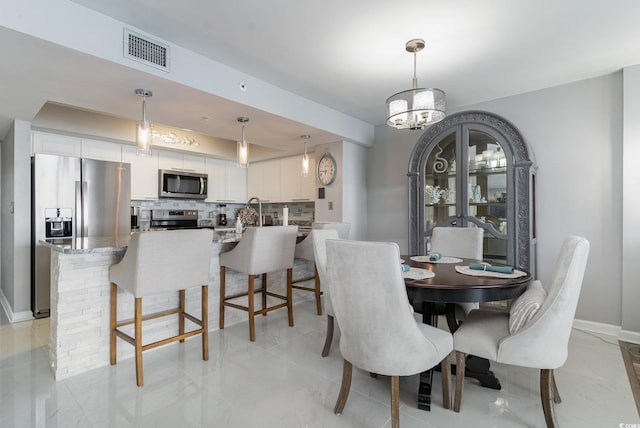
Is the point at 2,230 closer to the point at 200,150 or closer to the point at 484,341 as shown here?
the point at 200,150

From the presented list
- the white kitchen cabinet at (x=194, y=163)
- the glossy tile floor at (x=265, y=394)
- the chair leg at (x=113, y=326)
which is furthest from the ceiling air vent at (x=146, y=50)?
the white kitchen cabinet at (x=194, y=163)

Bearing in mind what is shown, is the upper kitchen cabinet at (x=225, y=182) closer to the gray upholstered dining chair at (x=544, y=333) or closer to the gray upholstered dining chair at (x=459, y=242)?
the gray upholstered dining chair at (x=459, y=242)

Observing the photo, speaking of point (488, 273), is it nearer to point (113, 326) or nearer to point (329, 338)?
point (329, 338)

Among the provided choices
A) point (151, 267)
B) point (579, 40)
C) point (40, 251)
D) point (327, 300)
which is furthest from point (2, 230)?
point (579, 40)

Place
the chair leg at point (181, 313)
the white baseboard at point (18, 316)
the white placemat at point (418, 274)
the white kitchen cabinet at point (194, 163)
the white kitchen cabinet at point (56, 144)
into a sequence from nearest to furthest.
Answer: the white placemat at point (418, 274), the chair leg at point (181, 313), the white baseboard at point (18, 316), the white kitchen cabinet at point (56, 144), the white kitchen cabinet at point (194, 163)

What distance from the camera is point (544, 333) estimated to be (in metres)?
1.48

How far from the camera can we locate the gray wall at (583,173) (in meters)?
2.86

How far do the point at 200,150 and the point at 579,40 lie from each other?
466 cm

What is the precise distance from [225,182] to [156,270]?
12.1ft

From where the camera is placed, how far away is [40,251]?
3.28 meters

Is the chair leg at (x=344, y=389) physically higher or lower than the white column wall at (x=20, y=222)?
lower

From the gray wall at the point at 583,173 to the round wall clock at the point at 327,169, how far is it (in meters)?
2.00

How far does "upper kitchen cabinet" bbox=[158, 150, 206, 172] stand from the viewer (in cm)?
471

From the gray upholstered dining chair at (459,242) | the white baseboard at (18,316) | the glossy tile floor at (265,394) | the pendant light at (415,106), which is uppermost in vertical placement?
the pendant light at (415,106)
